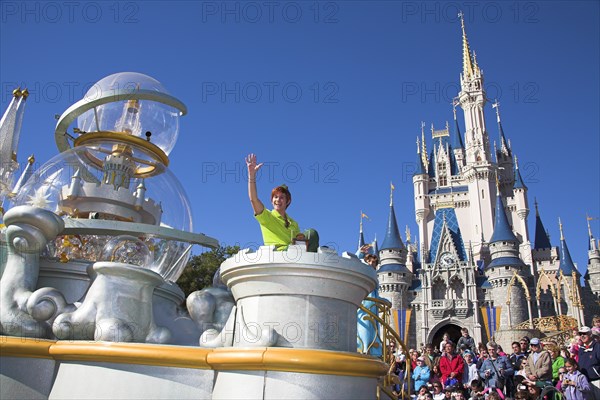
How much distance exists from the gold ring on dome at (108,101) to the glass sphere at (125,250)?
4.01 feet

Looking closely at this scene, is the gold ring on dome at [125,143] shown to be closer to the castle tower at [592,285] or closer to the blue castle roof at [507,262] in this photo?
the blue castle roof at [507,262]

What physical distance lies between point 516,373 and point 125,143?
7.74m

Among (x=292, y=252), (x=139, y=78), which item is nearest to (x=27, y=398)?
(x=292, y=252)

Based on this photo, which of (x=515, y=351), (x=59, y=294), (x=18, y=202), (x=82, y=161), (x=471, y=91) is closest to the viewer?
(x=59, y=294)

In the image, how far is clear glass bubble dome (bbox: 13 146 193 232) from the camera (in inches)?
165

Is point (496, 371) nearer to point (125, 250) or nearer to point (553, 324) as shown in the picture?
point (125, 250)

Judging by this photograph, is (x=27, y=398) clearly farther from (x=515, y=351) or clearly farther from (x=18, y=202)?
(x=515, y=351)

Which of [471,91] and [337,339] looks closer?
[337,339]

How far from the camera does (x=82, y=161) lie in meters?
4.45

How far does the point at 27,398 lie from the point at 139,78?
2953 mm

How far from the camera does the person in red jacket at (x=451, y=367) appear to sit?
8438 mm

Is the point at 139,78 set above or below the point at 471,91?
below

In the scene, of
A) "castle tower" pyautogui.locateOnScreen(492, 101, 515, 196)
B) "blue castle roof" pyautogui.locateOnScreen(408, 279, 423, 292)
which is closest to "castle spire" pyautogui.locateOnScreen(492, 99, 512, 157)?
"castle tower" pyautogui.locateOnScreen(492, 101, 515, 196)

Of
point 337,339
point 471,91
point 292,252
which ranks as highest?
point 471,91
